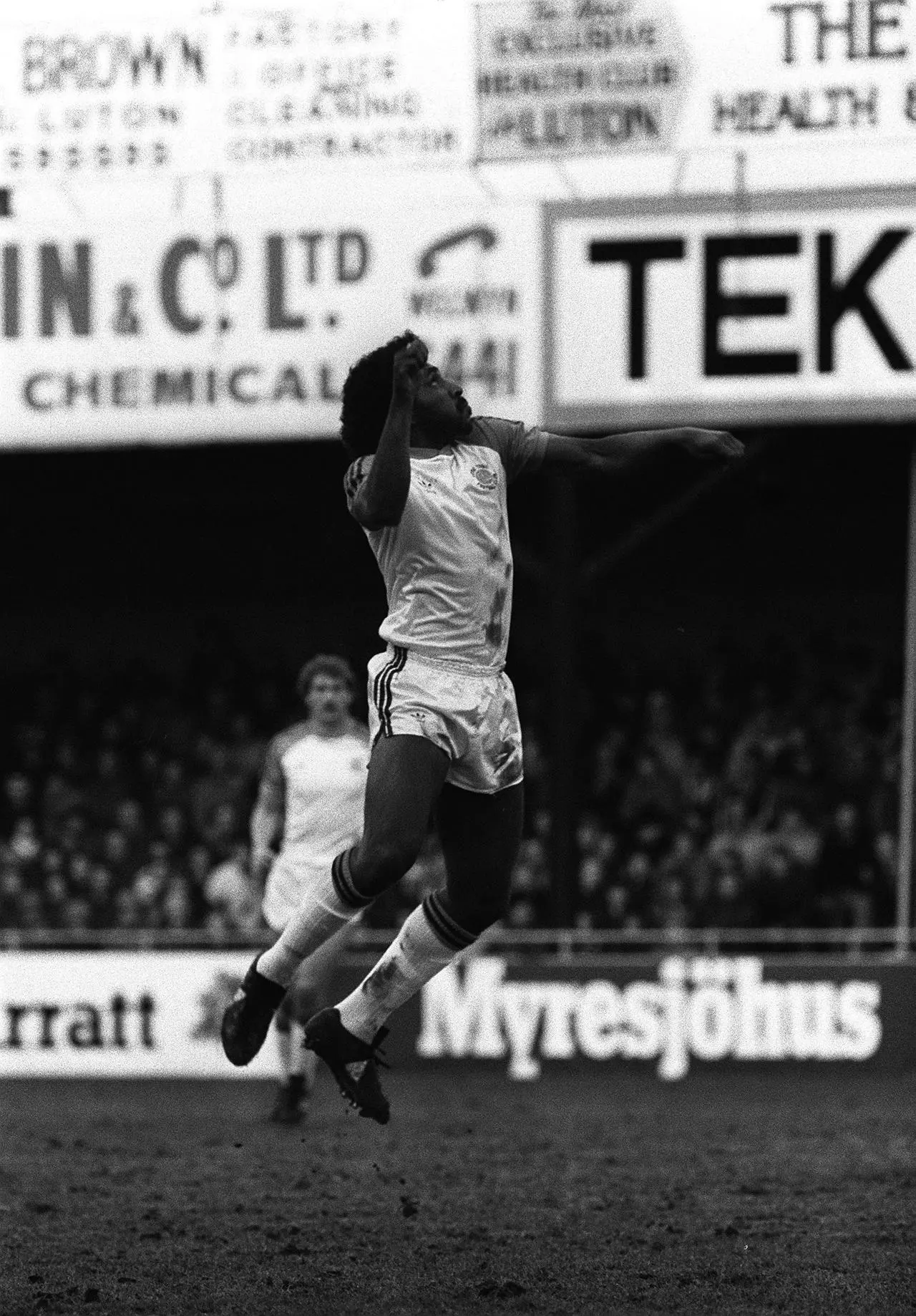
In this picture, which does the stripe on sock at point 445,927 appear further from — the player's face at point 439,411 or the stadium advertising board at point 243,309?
the stadium advertising board at point 243,309

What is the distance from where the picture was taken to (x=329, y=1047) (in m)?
7.00

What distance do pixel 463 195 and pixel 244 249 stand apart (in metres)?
1.60

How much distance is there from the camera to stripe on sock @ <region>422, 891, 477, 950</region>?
714 centimetres

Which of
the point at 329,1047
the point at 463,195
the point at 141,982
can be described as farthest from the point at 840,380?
the point at 329,1047

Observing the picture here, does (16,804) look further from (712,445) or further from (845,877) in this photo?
(712,445)

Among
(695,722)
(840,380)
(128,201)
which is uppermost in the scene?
(128,201)

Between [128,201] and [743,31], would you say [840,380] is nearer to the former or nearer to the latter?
[743,31]

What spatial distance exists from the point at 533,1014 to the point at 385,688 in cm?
840

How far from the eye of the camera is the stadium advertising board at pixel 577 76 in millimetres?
15844

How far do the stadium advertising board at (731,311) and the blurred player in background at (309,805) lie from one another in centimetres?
483

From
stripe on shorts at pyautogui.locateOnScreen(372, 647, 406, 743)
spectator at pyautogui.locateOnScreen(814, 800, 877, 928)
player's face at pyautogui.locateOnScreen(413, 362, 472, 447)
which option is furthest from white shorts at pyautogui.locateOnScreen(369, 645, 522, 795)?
spectator at pyautogui.locateOnScreen(814, 800, 877, 928)

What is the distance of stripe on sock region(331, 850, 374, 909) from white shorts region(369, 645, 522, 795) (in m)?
0.38

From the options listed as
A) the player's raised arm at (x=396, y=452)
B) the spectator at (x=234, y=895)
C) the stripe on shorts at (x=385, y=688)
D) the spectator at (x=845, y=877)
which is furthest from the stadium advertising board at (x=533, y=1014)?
the player's raised arm at (x=396, y=452)

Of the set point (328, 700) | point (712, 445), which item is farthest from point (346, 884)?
point (328, 700)
